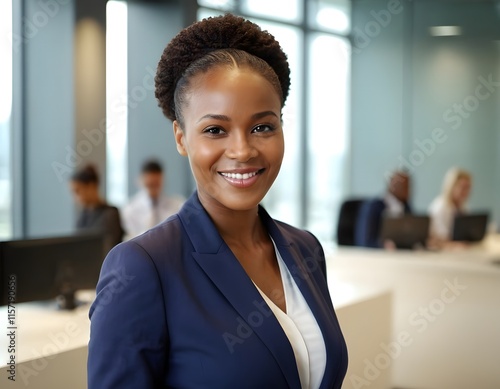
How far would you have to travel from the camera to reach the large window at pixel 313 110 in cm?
883

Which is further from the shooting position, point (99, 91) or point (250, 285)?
point (99, 91)

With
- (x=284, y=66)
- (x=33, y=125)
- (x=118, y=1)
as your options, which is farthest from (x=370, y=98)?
(x=284, y=66)

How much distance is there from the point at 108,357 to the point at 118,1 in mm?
6393

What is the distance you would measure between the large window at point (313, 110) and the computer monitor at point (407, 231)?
2947 millimetres

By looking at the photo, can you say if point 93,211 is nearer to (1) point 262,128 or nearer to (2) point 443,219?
(2) point 443,219

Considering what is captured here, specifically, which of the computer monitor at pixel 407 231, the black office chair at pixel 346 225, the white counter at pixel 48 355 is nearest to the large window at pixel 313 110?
the black office chair at pixel 346 225

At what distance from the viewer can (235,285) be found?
141cm

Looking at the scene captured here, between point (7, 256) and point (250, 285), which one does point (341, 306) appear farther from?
point (250, 285)

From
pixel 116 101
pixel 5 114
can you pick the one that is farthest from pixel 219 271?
pixel 116 101

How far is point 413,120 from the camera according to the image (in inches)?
407

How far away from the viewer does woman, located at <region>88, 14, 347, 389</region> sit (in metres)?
1.27

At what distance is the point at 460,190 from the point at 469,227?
75cm

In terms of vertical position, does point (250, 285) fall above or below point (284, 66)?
below

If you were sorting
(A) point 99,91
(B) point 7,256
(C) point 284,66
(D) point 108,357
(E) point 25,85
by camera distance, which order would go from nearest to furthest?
(D) point 108,357 < (C) point 284,66 < (B) point 7,256 < (E) point 25,85 < (A) point 99,91
